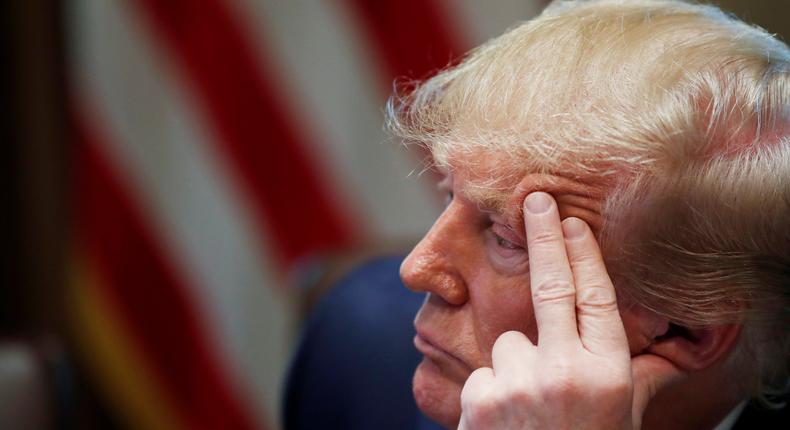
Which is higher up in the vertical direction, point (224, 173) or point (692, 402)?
point (224, 173)

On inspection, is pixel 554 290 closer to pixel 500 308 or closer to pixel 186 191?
pixel 500 308

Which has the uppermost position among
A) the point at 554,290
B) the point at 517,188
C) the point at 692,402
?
the point at 517,188

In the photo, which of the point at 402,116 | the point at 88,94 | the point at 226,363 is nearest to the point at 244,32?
the point at 88,94

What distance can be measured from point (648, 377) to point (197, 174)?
5.80ft

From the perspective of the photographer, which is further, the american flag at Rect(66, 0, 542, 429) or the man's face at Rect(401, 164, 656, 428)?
the american flag at Rect(66, 0, 542, 429)

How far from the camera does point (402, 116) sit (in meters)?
1.21

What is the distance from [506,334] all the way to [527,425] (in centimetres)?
11

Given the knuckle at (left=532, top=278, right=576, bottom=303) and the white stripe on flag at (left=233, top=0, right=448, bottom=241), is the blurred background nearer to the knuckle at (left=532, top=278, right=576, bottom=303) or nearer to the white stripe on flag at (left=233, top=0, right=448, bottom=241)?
the white stripe on flag at (left=233, top=0, right=448, bottom=241)

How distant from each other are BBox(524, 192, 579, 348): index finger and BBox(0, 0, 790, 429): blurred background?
1.43 m

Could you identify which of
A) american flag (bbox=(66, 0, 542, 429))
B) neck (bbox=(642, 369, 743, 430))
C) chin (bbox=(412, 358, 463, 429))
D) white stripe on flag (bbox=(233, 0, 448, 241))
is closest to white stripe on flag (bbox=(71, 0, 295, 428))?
american flag (bbox=(66, 0, 542, 429))

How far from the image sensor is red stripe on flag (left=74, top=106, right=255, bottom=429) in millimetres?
2523

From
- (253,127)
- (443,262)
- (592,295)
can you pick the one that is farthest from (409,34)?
(592,295)

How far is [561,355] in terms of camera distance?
3.05 ft

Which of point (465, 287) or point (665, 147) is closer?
point (665, 147)
